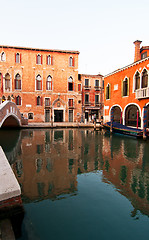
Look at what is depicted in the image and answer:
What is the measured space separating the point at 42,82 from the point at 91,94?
7.78m

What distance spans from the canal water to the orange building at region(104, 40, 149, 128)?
7.91 meters

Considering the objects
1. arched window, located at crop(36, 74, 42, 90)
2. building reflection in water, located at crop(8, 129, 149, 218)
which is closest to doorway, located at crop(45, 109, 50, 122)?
arched window, located at crop(36, 74, 42, 90)

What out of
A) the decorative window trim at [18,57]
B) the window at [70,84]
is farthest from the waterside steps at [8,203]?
the decorative window trim at [18,57]

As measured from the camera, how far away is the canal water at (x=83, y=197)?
3162 mm

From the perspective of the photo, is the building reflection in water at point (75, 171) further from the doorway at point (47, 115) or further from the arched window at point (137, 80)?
the doorway at point (47, 115)

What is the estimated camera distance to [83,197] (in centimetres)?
443

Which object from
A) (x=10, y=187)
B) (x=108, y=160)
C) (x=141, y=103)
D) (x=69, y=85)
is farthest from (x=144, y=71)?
(x=10, y=187)

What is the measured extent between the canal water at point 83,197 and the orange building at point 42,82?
53.0 feet

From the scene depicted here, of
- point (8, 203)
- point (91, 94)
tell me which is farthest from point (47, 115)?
point (8, 203)

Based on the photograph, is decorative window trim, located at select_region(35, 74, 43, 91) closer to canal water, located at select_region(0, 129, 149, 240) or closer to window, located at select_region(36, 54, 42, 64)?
window, located at select_region(36, 54, 42, 64)

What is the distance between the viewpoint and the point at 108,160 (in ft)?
25.7

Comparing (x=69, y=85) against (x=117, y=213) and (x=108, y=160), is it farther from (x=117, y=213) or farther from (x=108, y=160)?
(x=117, y=213)

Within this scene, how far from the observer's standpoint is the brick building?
2522cm

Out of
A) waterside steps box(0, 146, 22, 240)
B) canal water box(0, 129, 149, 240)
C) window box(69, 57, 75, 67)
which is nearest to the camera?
waterside steps box(0, 146, 22, 240)
